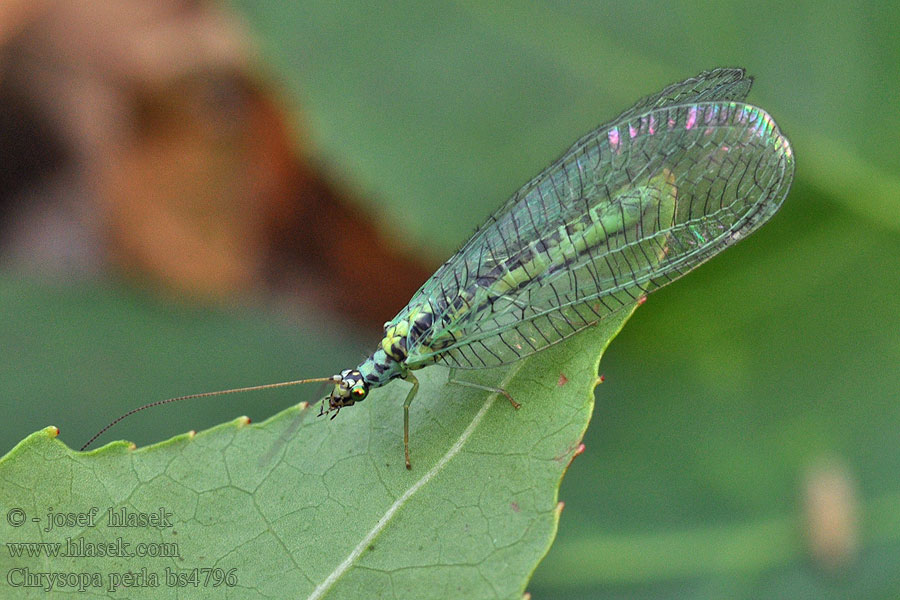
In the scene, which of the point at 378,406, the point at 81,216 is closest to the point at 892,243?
the point at 378,406

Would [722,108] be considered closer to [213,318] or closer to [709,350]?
[709,350]

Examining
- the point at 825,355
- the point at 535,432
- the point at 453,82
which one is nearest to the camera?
the point at 535,432

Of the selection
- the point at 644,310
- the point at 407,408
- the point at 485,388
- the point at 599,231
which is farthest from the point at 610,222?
the point at 644,310

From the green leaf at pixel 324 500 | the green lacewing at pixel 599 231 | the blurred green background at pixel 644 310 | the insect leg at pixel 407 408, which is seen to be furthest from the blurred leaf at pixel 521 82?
the green leaf at pixel 324 500

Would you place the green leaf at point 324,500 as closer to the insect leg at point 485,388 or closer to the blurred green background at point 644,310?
the insect leg at point 485,388

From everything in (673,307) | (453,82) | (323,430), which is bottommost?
(323,430)

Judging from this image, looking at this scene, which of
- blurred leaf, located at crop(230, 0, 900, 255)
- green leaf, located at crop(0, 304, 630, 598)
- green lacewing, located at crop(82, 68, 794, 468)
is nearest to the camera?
green leaf, located at crop(0, 304, 630, 598)

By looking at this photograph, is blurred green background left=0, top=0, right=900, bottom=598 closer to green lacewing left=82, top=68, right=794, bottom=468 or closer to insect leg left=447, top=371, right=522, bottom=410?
green lacewing left=82, top=68, right=794, bottom=468

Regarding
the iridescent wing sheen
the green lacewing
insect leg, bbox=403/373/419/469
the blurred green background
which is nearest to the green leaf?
insect leg, bbox=403/373/419/469
